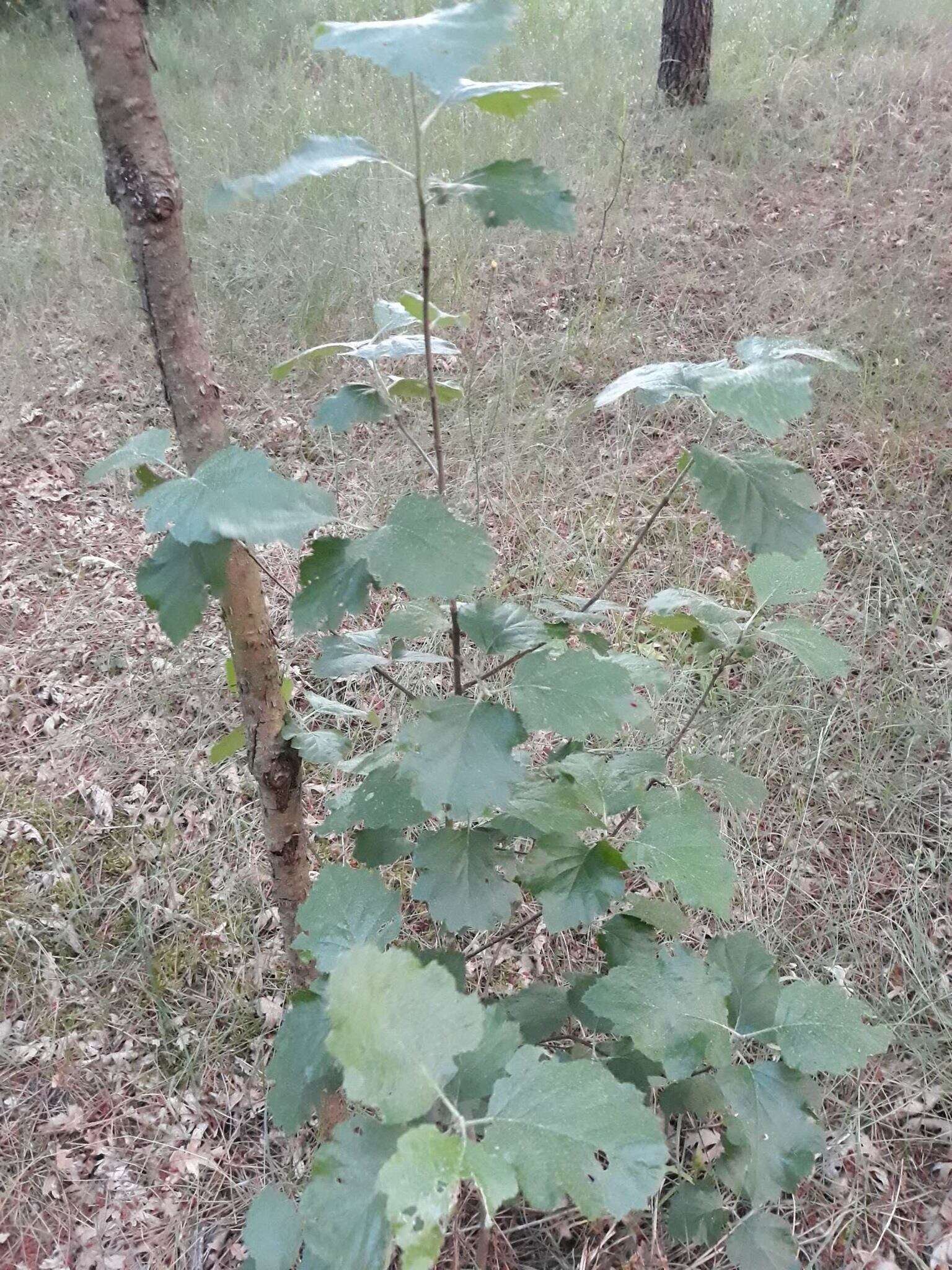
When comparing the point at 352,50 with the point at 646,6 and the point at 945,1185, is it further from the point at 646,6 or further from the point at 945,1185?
the point at 646,6

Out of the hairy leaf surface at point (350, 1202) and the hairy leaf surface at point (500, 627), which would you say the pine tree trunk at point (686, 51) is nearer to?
the hairy leaf surface at point (500, 627)

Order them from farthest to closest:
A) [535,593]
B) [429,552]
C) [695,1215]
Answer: [535,593]
[695,1215]
[429,552]

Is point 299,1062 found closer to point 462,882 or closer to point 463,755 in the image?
point 462,882

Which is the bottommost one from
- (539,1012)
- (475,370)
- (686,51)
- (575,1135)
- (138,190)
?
(539,1012)

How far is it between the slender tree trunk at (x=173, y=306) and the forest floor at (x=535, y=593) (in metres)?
0.65

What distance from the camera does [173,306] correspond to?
4.08ft

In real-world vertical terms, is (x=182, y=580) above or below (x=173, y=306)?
below

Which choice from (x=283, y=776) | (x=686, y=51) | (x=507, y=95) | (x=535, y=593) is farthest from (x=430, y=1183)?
(x=686, y=51)

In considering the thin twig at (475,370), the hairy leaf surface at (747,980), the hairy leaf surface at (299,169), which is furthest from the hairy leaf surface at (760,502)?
the thin twig at (475,370)

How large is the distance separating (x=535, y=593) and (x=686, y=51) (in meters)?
4.99

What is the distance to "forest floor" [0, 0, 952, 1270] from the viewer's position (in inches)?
74.4

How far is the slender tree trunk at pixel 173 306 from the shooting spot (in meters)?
1.11

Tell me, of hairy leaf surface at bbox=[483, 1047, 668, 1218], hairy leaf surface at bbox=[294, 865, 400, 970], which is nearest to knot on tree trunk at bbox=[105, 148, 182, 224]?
hairy leaf surface at bbox=[294, 865, 400, 970]

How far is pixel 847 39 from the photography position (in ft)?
20.9
